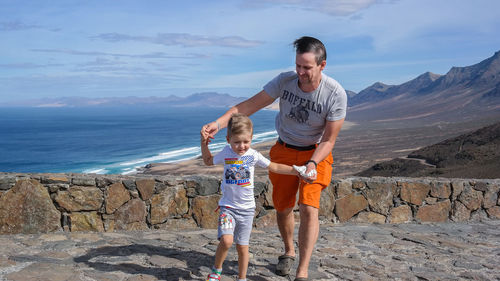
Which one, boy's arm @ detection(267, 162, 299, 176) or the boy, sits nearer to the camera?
the boy

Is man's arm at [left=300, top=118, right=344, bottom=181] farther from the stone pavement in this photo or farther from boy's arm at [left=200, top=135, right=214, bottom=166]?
the stone pavement

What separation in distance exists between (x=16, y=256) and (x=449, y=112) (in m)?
128

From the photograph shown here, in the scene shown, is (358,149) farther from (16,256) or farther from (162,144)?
(16,256)

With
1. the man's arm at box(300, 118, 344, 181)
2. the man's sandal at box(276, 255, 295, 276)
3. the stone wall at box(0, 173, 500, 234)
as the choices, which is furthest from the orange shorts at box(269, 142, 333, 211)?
the stone wall at box(0, 173, 500, 234)

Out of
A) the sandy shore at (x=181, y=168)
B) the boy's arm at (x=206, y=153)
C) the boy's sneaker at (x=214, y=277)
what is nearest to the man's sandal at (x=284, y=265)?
the boy's sneaker at (x=214, y=277)

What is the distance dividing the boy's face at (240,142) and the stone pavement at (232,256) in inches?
40.6

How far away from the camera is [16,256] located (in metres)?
3.72

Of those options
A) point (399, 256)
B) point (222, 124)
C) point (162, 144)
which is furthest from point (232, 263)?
point (162, 144)

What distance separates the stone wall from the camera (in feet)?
15.1

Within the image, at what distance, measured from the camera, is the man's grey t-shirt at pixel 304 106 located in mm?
3354

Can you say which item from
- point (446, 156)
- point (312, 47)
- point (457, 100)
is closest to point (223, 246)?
point (312, 47)

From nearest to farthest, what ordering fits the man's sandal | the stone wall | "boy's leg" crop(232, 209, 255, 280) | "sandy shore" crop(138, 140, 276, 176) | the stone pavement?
"boy's leg" crop(232, 209, 255, 280)
the stone pavement
the man's sandal
the stone wall
"sandy shore" crop(138, 140, 276, 176)

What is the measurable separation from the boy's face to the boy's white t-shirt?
61 mm

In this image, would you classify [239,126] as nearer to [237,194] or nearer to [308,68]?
[237,194]
